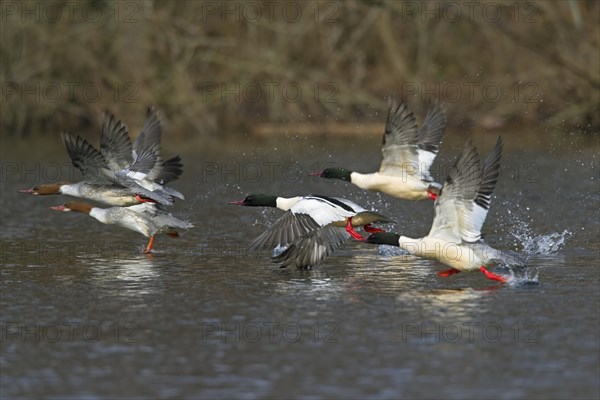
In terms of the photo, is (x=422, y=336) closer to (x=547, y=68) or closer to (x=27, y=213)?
(x=27, y=213)

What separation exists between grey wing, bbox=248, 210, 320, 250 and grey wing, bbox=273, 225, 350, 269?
381 millimetres

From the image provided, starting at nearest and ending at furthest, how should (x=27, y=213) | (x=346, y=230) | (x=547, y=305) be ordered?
1. (x=547, y=305)
2. (x=346, y=230)
3. (x=27, y=213)

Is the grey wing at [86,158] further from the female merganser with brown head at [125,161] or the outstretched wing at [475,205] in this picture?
the outstretched wing at [475,205]

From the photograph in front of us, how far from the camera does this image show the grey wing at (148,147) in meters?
14.3

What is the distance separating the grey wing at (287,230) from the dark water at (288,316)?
15.8 inches

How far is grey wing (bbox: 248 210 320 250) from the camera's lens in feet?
36.1

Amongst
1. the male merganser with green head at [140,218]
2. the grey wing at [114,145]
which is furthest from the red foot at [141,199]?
the grey wing at [114,145]

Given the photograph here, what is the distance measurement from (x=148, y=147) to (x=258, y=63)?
50.0 feet

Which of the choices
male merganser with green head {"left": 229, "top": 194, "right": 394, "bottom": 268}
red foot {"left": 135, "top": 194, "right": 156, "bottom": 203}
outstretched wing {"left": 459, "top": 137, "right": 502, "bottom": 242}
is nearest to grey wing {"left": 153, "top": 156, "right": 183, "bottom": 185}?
red foot {"left": 135, "top": 194, "right": 156, "bottom": 203}

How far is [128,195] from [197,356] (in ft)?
18.8

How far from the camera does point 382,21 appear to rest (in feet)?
103

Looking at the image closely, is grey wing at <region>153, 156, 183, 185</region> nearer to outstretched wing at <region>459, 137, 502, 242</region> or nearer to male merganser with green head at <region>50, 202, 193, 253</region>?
male merganser with green head at <region>50, 202, 193, 253</region>

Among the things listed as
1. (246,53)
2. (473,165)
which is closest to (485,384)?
(473,165)

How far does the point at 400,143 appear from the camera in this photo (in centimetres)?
1324
